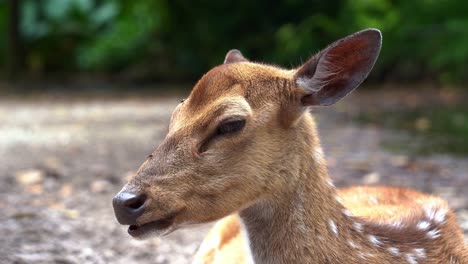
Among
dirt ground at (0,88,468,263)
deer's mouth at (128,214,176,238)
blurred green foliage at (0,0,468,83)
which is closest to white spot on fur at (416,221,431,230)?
deer's mouth at (128,214,176,238)

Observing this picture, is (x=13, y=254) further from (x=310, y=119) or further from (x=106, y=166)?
(x=106, y=166)

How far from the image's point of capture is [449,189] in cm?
577

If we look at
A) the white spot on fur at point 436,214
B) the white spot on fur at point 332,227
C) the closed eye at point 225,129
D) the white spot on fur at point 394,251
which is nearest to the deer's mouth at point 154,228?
the closed eye at point 225,129

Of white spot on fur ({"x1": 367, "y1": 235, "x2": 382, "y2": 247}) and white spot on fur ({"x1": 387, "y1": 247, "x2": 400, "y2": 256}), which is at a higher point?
white spot on fur ({"x1": 367, "y1": 235, "x2": 382, "y2": 247})

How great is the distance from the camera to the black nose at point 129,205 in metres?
2.62

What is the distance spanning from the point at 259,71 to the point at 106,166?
13.7 ft

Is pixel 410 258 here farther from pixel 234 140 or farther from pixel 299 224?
pixel 234 140

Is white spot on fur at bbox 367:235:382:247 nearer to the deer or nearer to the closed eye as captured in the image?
the deer

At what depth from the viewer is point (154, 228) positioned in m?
2.70

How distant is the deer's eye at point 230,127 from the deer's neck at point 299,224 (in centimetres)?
24

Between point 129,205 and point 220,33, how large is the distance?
12.1 meters

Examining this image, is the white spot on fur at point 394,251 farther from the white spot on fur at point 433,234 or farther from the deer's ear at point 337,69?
the deer's ear at point 337,69

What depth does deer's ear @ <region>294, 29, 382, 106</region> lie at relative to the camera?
296 cm

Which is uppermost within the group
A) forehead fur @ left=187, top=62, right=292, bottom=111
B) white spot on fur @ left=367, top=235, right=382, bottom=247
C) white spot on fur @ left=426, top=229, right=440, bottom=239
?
forehead fur @ left=187, top=62, right=292, bottom=111
